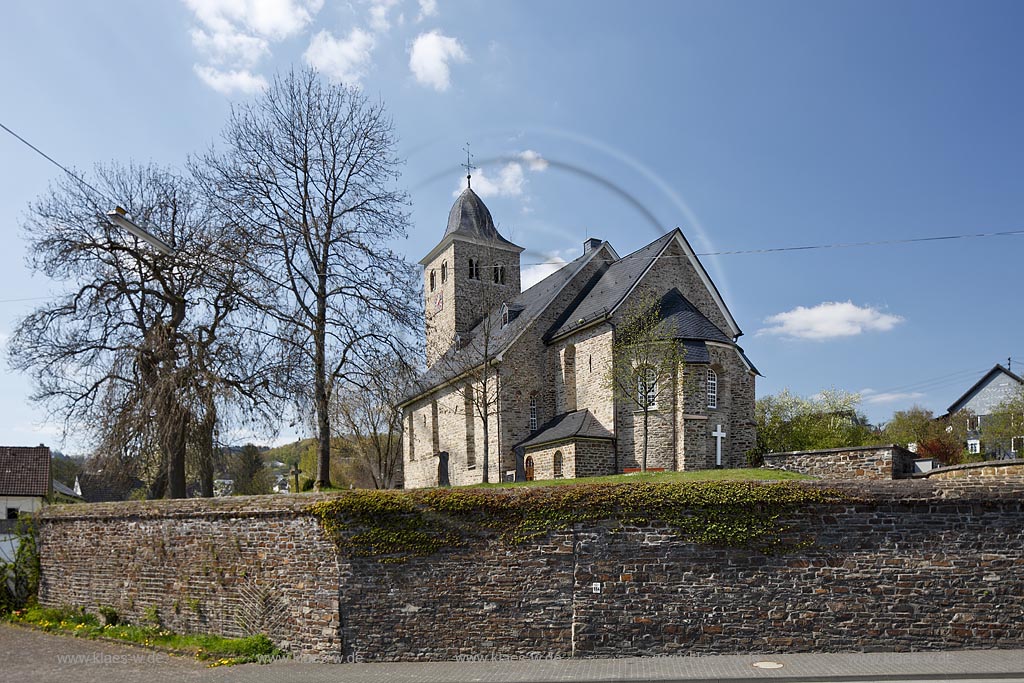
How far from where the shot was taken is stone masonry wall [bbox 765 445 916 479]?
66.8 ft

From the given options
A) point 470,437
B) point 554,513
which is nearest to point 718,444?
point 470,437

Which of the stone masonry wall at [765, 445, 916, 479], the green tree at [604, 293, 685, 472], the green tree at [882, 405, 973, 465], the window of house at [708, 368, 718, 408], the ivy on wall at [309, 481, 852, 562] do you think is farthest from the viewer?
the green tree at [882, 405, 973, 465]

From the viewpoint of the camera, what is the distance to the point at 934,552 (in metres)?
12.5

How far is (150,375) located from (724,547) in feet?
58.9

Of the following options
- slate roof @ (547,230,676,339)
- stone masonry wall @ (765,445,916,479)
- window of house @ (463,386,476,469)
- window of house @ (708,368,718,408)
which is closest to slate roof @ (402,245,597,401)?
slate roof @ (547,230,676,339)

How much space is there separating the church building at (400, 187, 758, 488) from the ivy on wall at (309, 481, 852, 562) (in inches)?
473

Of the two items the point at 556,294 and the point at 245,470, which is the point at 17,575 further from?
the point at 245,470

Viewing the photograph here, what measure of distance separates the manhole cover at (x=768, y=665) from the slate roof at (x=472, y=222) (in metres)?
42.0

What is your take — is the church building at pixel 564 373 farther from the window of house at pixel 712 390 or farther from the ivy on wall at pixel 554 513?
the ivy on wall at pixel 554 513

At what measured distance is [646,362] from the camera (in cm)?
3206

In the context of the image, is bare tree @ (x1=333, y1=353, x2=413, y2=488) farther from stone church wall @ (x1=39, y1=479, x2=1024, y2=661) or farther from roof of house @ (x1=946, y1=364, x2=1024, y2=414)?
roof of house @ (x1=946, y1=364, x2=1024, y2=414)

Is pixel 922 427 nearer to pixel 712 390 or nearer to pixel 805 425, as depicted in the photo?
pixel 805 425

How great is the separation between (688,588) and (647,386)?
65.6 ft

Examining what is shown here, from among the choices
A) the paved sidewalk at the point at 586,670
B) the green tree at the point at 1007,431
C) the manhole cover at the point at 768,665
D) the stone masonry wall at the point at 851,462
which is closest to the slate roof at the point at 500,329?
the stone masonry wall at the point at 851,462
